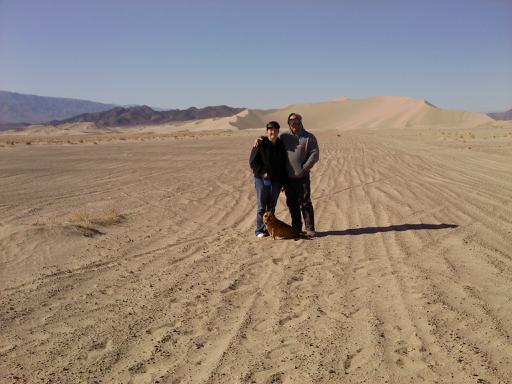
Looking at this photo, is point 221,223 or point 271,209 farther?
point 221,223

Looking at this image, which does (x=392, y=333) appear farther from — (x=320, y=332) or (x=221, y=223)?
(x=221, y=223)

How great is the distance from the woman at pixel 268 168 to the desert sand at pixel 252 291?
48cm

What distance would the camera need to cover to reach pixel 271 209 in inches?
289

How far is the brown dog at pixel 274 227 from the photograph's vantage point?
279 inches

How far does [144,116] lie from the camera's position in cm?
Answer: 16088

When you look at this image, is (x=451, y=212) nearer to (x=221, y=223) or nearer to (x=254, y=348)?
(x=221, y=223)

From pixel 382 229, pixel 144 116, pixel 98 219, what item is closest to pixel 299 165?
pixel 382 229

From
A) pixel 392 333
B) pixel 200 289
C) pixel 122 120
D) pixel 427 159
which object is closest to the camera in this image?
pixel 392 333

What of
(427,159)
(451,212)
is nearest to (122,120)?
(427,159)

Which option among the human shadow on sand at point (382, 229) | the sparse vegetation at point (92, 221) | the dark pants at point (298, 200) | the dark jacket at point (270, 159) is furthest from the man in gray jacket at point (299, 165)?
the sparse vegetation at point (92, 221)

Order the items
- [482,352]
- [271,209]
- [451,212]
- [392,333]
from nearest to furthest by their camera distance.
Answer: [482,352] < [392,333] < [271,209] < [451,212]

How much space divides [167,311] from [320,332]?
1.40 meters

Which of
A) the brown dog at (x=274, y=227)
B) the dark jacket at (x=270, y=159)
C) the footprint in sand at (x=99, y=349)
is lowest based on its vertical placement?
the footprint in sand at (x=99, y=349)

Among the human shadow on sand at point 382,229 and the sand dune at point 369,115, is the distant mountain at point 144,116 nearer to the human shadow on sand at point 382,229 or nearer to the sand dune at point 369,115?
the sand dune at point 369,115
